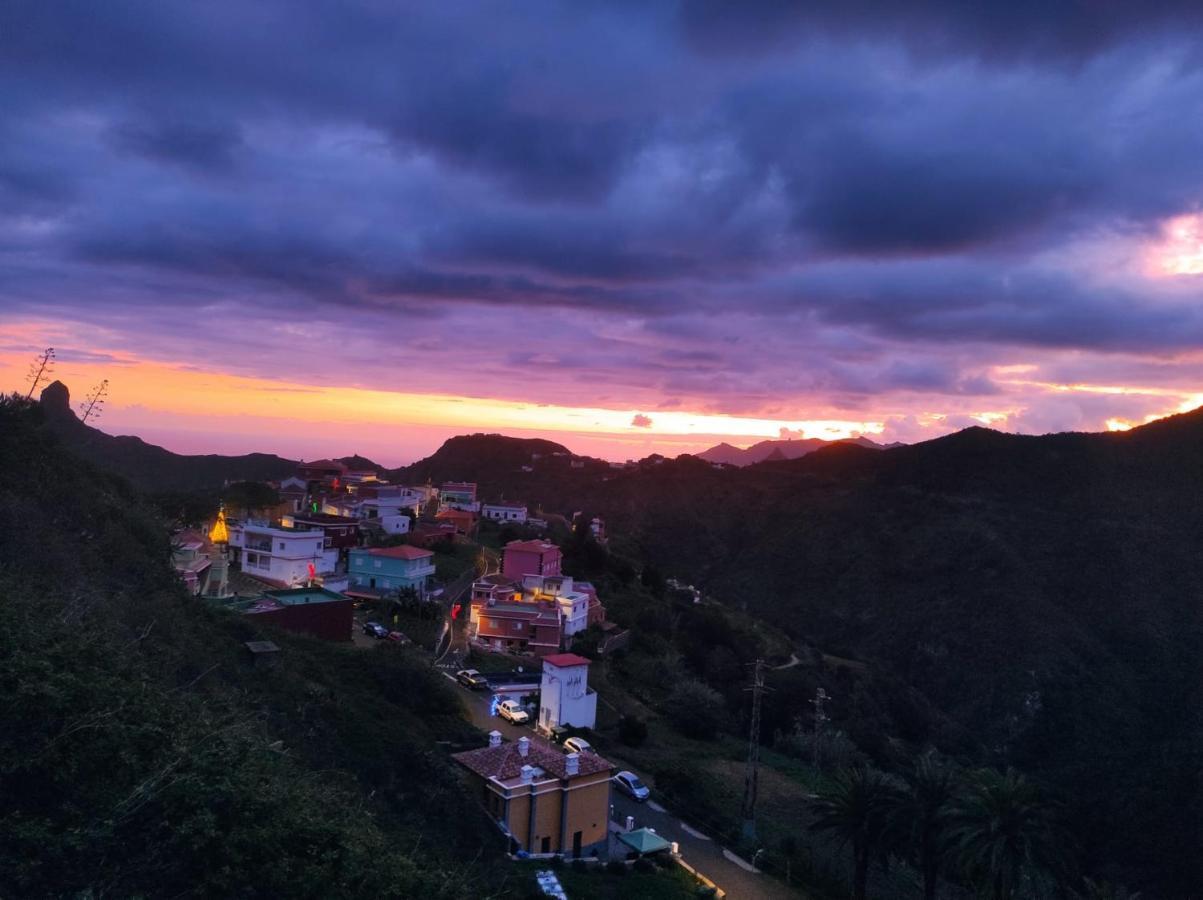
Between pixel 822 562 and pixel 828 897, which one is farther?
pixel 822 562

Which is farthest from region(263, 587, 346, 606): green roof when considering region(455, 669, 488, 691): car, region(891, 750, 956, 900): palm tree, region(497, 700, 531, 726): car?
region(891, 750, 956, 900): palm tree

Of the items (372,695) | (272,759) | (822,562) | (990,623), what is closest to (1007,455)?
(822,562)

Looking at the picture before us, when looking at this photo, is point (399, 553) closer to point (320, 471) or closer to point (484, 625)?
point (484, 625)

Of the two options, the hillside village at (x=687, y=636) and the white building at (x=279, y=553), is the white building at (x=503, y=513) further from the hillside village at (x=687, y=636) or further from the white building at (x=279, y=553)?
the white building at (x=279, y=553)

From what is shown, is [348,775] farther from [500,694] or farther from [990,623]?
[990,623]

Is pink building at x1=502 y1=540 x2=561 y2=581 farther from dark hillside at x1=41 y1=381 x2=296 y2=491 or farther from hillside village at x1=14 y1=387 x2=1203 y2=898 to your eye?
dark hillside at x1=41 y1=381 x2=296 y2=491

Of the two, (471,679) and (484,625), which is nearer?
(471,679)

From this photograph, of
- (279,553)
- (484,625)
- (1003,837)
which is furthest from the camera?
(484,625)

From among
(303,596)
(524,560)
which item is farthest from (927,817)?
(524,560)
